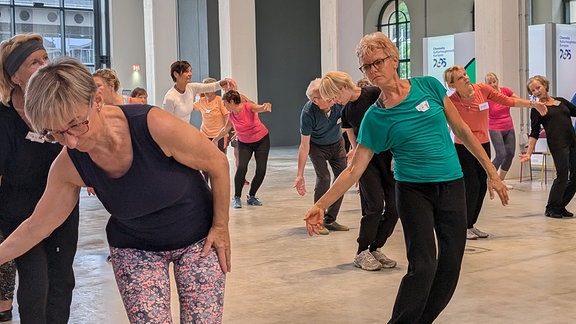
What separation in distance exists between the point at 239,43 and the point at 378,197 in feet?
36.8

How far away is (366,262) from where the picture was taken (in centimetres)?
564

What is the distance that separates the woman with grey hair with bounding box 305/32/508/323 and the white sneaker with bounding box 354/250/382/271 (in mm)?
1992

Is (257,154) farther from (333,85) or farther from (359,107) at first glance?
(333,85)

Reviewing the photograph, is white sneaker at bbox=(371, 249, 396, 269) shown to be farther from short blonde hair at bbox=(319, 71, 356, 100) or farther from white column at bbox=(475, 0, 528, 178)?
white column at bbox=(475, 0, 528, 178)

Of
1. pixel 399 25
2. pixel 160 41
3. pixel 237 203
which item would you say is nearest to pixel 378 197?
pixel 237 203

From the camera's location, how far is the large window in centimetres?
2389

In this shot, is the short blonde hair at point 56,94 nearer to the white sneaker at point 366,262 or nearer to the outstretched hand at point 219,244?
the outstretched hand at point 219,244

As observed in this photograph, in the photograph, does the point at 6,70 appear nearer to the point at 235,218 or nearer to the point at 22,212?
the point at 22,212

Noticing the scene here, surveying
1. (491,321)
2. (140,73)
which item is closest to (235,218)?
(491,321)

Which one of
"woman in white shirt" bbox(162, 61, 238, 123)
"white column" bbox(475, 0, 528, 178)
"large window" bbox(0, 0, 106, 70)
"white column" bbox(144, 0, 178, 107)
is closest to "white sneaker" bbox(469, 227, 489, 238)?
"woman in white shirt" bbox(162, 61, 238, 123)

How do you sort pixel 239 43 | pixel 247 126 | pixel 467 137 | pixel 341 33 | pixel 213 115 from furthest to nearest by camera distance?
pixel 239 43
pixel 341 33
pixel 213 115
pixel 247 126
pixel 467 137

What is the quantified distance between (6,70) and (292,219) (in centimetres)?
556

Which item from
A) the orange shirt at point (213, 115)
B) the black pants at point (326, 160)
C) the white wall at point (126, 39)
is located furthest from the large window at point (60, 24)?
the black pants at point (326, 160)

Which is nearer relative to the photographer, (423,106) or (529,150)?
(423,106)
